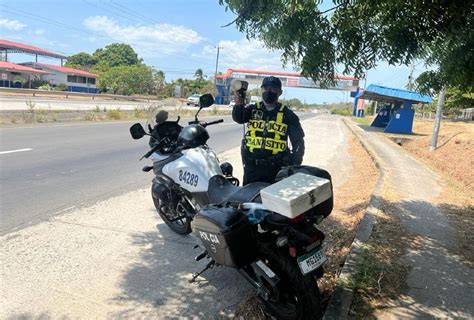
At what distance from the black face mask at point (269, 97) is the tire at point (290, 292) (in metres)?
1.71

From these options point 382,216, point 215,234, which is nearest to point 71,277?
point 215,234

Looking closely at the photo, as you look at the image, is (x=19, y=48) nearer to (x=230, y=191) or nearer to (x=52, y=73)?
(x=52, y=73)

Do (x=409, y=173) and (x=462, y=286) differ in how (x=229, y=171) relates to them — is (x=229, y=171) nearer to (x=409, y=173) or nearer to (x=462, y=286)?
(x=462, y=286)

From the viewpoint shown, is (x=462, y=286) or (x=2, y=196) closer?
(x=462, y=286)

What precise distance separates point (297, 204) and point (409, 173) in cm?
904

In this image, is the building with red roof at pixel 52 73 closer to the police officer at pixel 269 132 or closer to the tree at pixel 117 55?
the tree at pixel 117 55

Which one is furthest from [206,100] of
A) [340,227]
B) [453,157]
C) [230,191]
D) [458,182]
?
[453,157]

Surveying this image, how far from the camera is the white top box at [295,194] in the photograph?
279cm

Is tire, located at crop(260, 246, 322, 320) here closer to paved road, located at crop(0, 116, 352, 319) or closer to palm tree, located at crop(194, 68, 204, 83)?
paved road, located at crop(0, 116, 352, 319)

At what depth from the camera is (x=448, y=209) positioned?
23.3 ft

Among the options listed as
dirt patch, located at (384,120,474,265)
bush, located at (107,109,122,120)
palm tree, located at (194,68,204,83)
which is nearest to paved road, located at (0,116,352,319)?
dirt patch, located at (384,120,474,265)

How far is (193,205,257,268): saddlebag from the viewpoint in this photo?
3.01m

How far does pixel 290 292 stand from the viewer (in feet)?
10.5

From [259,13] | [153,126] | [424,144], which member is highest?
[259,13]
